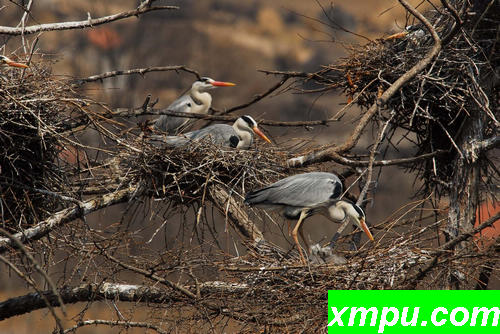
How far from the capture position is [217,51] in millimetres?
24609

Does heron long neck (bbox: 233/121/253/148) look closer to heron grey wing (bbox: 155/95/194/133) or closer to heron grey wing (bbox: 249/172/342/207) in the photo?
heron grey wing (bbox: 155/95/194/133)

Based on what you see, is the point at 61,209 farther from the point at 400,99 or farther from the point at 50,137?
the point at 400,99

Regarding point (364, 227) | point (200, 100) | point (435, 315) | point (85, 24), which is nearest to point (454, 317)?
point (435, 315)

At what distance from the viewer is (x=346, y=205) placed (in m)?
5.42

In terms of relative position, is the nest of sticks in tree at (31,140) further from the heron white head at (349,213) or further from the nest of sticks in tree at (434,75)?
the nest of sticks in tree at (434,75)

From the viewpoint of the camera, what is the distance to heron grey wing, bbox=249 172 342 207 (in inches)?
205

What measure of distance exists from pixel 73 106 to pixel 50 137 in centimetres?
22

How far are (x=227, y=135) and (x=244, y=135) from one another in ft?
0.62

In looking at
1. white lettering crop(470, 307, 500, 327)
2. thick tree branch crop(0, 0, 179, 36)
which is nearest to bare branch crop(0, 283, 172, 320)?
thick tree branch crop(0, 0, 179, 36)

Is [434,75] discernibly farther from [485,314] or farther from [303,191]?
[485,314]

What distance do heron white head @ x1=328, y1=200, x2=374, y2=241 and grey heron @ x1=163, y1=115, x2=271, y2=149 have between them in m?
0.69

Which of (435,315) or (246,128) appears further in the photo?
(246,128)

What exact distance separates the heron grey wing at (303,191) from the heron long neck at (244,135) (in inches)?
26.3

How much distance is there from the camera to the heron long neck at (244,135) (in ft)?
19.4
